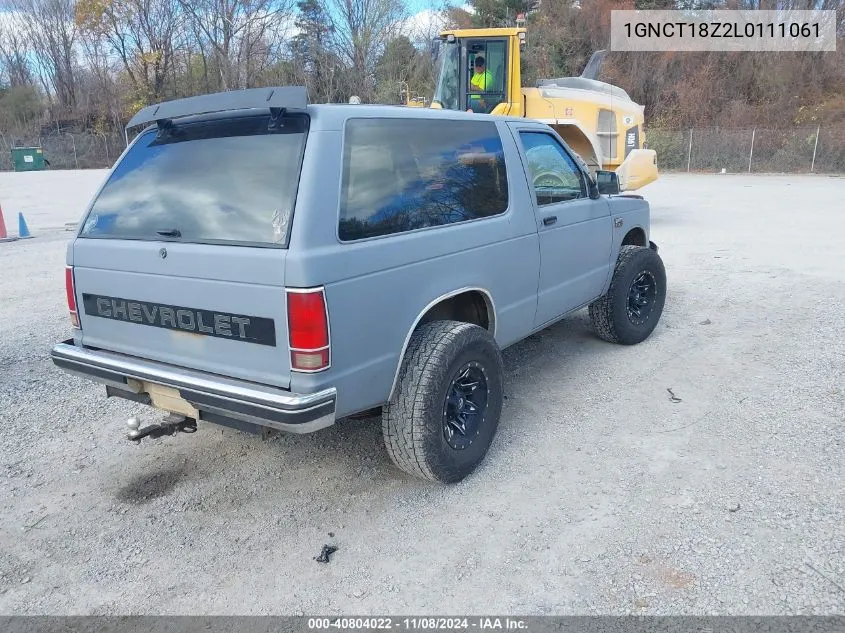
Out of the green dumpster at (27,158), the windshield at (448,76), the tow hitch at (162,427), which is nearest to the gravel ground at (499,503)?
the tow hitch at (162,427)

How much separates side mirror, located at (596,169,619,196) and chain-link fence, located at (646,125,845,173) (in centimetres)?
2733

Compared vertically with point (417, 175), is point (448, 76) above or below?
above

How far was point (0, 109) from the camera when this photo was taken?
153ft

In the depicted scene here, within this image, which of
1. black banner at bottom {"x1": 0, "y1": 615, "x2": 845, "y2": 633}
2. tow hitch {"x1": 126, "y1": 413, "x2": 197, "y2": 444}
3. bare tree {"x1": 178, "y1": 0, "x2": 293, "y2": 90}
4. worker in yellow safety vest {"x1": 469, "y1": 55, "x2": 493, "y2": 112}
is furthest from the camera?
bare tree {"x1": 178, "y1": 0, "x2": 293, "y2": 90}

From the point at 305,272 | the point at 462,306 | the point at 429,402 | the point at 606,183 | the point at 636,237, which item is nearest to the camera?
the point at 305,272

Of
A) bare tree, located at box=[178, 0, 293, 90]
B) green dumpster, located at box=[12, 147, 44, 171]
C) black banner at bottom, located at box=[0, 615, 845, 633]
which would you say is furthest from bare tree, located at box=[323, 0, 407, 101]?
black banner at bottom, located at box=[0, 615, 845, 633]

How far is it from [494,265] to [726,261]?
649 centimetres

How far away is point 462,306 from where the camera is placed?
391cm

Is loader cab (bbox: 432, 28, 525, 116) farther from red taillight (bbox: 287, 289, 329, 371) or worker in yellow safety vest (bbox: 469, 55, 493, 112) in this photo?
red taillight (bbox: 287, 289, 329, 371)

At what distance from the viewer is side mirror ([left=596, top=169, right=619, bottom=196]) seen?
517cm

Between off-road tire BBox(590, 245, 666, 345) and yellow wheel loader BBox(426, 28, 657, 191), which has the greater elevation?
yellow wheel loader BBox(426, 28, 657, 191)

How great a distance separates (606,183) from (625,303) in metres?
1.04

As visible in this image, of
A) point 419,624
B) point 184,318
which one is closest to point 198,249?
point 184,318

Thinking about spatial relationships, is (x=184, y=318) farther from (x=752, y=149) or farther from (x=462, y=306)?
(x=752, y=149)
